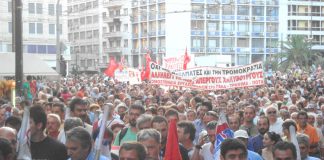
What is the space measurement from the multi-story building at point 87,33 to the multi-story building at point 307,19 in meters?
26.3

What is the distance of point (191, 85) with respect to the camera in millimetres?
18094

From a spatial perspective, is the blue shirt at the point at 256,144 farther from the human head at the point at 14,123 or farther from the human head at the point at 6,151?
the human head at the point at 6,151

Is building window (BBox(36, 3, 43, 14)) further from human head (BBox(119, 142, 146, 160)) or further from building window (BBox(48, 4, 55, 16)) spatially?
human head (BBox(119, 142, 146, 160))

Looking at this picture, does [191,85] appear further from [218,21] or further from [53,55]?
[218,21]

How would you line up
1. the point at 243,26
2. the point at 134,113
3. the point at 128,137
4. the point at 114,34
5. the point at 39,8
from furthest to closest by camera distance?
the point at 114,34, the point at 243,26, the point at 39,8, the point at 134,113, the point at 128,137

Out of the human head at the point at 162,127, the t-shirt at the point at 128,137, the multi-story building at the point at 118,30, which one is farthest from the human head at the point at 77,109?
the multi-story building at the point at 118,30

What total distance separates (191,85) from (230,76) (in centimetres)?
140

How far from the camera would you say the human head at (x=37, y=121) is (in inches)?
252

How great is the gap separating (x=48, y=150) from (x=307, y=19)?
80587mm

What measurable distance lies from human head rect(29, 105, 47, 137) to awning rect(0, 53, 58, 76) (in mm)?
10813

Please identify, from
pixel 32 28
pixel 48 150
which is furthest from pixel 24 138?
pixel 32 28

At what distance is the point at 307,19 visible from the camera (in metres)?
83.4

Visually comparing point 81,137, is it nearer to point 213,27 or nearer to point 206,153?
point 206,153

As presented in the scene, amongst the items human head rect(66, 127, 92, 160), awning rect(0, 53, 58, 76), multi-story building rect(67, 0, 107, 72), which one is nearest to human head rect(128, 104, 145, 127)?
human head rect(66, 127, 92, 160)
